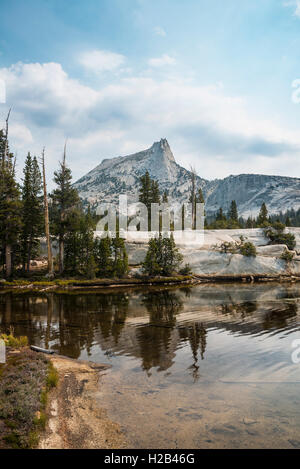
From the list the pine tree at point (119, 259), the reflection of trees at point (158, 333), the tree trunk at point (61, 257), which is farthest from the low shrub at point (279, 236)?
the tree trunk at point (61, 257)

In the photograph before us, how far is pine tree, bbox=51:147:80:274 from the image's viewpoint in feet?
133

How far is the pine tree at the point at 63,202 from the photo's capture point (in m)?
40.5

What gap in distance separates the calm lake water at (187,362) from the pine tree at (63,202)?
689 inches

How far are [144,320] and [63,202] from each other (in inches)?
1108

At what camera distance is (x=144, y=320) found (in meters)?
18.1

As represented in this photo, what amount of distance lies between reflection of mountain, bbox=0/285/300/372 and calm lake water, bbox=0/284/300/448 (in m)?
0.06

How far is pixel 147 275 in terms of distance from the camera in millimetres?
39656

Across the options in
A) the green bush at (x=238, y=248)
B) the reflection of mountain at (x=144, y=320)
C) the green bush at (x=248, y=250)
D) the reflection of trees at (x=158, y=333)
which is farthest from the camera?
the green bush at (x=238, y=248)

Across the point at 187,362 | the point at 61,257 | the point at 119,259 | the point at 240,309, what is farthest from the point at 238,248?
the point at 187,362

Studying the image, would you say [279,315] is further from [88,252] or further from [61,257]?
[61,257]

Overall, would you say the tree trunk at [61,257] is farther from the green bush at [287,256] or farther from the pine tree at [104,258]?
the green bush at [287,256]
